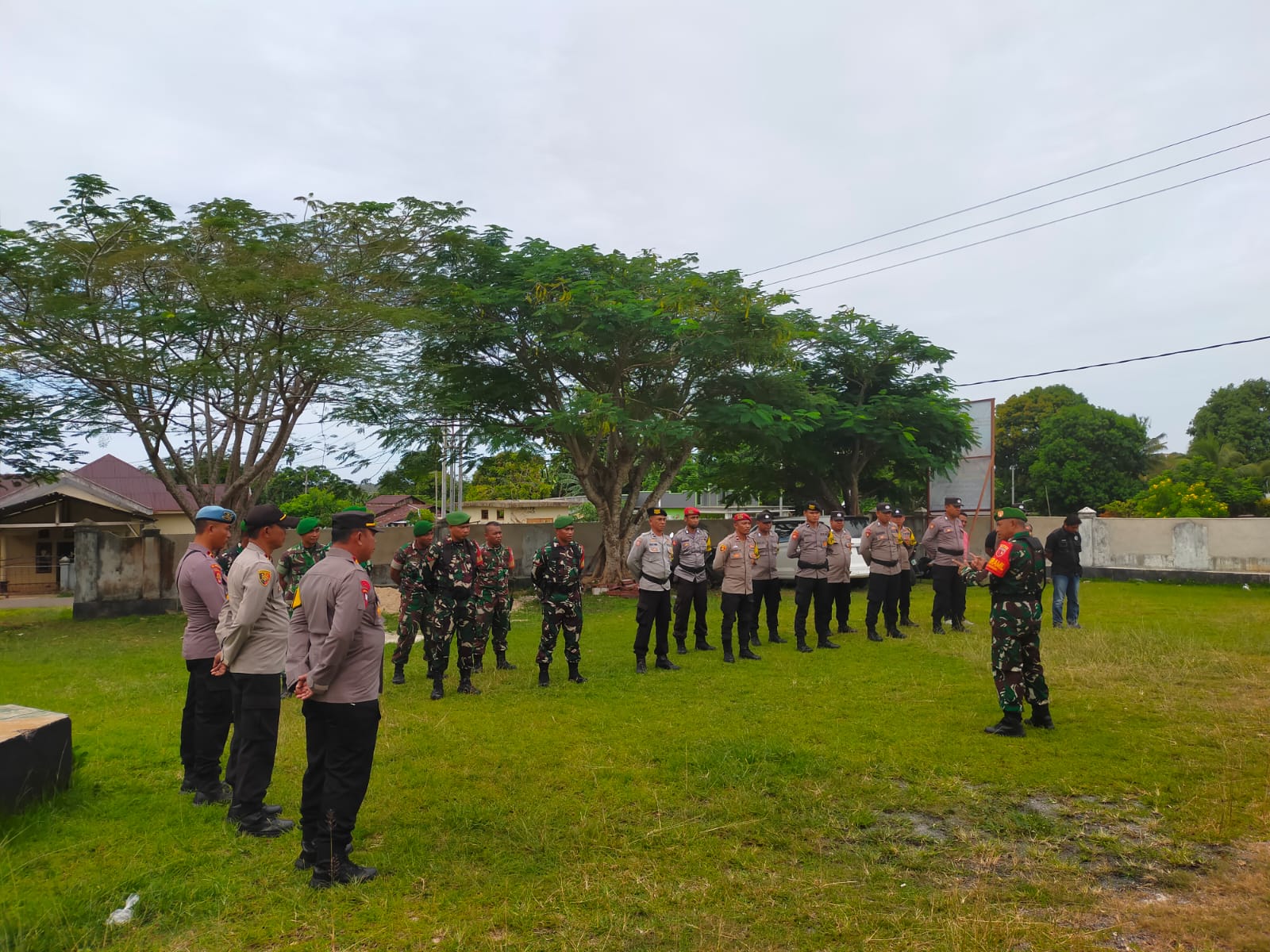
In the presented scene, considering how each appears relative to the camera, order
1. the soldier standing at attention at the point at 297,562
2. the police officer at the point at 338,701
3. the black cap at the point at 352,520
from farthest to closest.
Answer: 1. the soldier standing at attention at the point at 297,562
2. the black cap at the point at 352,520
3. the police officer at the point at 338,701

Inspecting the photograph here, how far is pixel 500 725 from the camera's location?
7.02m

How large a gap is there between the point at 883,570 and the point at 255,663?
8.72 metres

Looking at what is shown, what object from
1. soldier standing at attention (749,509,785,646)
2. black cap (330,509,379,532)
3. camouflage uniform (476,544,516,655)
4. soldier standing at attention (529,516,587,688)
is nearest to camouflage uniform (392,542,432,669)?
camouflage uniform (476,544,516,655)

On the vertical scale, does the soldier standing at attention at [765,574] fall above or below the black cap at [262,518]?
below

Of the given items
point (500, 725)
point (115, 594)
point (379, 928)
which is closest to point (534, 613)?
point (115, 594)

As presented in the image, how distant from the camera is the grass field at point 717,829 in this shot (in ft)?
11.7

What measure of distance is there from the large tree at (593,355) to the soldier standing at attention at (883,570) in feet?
18.4

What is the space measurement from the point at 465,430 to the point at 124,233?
719 cm

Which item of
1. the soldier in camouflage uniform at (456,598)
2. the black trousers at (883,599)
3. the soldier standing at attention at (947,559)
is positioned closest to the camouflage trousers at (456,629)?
the soldier in camouflage uniform at (456,598)

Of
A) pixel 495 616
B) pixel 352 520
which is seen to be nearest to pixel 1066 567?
pixel 495 616

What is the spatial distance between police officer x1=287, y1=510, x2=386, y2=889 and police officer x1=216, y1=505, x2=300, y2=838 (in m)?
0.61

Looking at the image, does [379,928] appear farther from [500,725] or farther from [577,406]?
[577,406]

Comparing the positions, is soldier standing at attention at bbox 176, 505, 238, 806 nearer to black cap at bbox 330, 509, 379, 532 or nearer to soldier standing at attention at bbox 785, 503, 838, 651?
black cap at bbox 330, 509, 379, 532

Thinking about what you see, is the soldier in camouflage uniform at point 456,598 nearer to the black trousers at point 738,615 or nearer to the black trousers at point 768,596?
the black trousers at point 738,615
